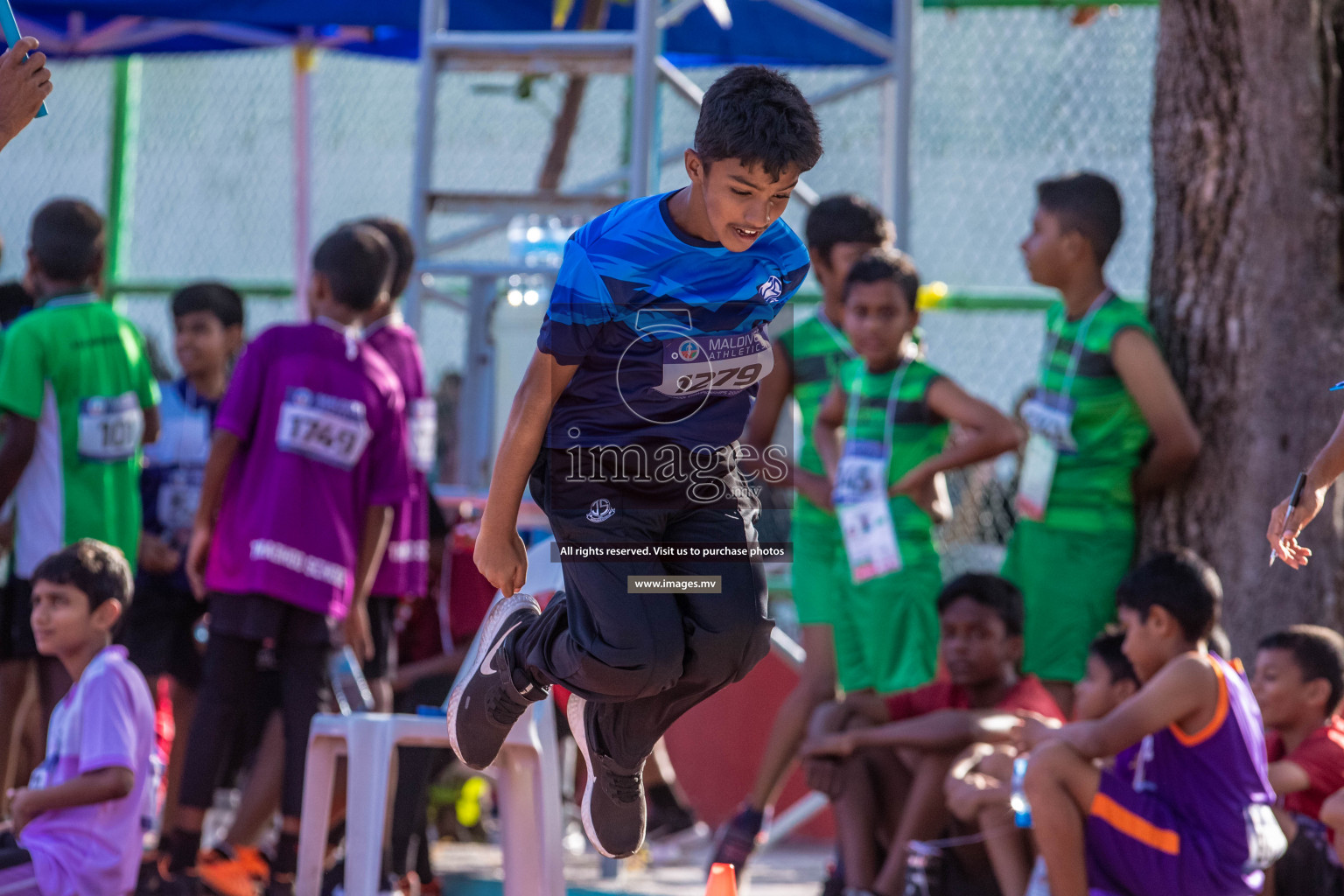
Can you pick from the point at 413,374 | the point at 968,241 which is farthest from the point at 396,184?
the point at 413,374

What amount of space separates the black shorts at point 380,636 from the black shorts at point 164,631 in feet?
2.24

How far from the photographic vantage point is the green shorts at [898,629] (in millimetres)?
4637

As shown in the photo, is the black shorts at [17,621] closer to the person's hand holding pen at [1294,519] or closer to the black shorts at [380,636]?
the black shorts at [380,636]

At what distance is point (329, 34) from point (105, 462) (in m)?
3.44

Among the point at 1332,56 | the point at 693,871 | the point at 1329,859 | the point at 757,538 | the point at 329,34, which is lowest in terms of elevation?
the point at 693,871

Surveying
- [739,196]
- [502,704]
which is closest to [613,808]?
[502,704]

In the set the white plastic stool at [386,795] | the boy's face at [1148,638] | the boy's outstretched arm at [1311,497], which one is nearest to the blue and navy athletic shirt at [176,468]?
the white plastic stool at [386,795]

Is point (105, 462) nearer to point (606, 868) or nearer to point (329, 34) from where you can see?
point (606, 868)

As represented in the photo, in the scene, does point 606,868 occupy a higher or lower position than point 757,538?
lower

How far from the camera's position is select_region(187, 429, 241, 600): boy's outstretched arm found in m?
4.50

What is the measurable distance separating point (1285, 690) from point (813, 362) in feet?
5.61

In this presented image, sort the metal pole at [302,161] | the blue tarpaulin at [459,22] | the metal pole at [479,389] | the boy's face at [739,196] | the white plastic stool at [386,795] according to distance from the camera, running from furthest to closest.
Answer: the metal pole at [302,161]
the blue tarpaulin at [459,22]
the metal pole at [479,389]
the white plastic stool at [386,795]
the boy's face at [739,196]

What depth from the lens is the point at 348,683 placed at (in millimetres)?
4699

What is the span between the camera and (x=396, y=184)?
340 inches
